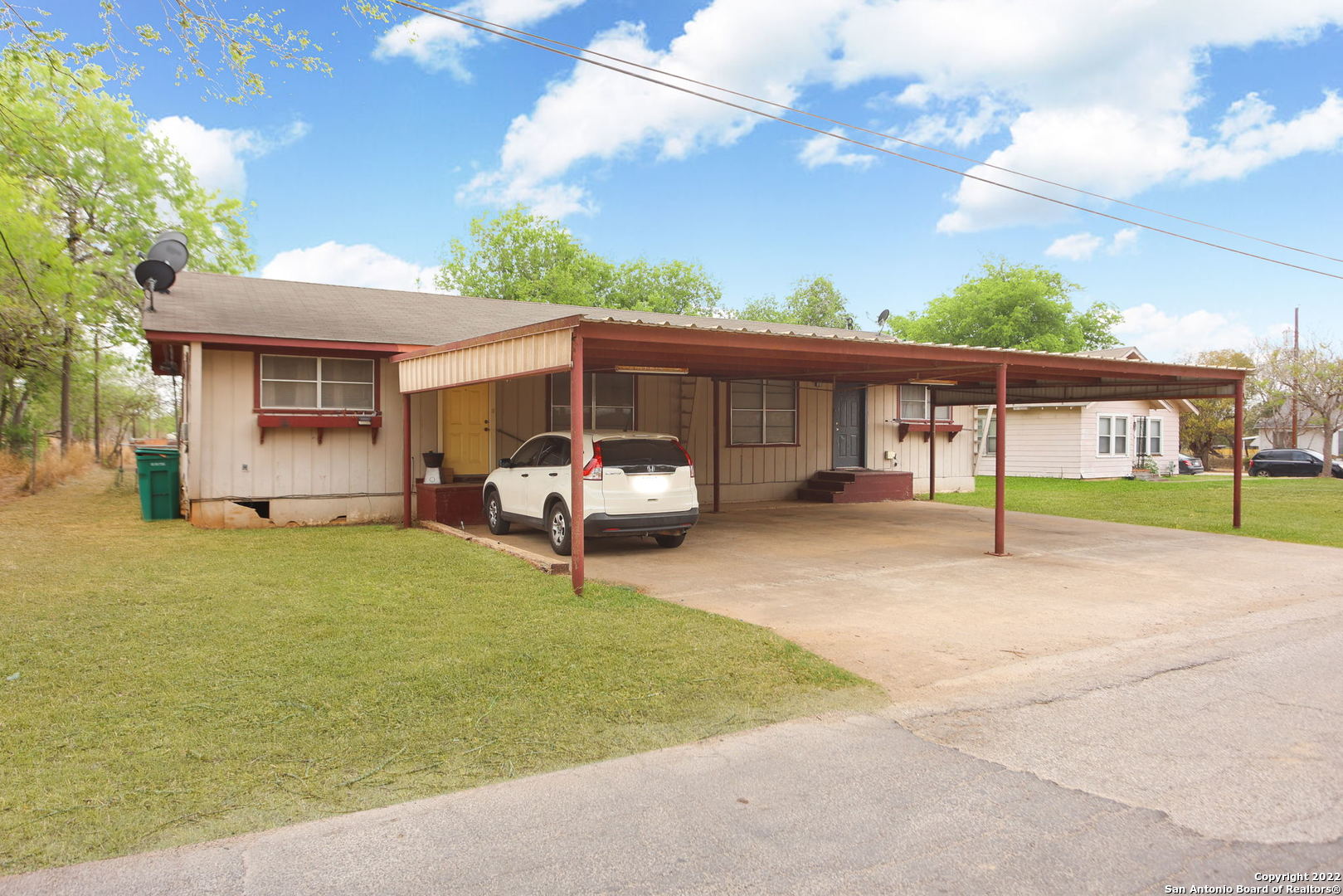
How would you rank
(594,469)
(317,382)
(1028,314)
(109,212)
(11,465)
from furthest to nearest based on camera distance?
(1028,314)
(109,212)
(11,465)
(317,382)
(594,469)

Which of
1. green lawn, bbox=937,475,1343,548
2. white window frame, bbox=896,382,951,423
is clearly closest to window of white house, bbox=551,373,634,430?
white window frame, bbox=896,382,951,423

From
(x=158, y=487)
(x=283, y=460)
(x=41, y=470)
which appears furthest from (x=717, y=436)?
(x=41, y=470)

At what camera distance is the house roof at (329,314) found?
12.1 m

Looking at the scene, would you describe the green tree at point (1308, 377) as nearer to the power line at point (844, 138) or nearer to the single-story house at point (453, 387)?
the power line at point (844, 138)

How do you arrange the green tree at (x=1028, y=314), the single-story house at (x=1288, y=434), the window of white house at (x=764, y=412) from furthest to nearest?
1. the green tree at (x=1028, y=314)
2. the single-story house at (x=1288, y=434)
3. the window of white house at (x=764, y=412)

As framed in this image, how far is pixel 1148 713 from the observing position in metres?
4.56

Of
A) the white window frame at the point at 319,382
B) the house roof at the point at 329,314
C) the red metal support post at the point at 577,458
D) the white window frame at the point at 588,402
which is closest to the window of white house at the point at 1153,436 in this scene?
the house roof at the point at 329,314

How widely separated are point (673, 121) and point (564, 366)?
30747mm

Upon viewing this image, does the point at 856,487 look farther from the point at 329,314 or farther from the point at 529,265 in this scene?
the point at 529,265

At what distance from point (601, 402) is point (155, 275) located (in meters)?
7.34

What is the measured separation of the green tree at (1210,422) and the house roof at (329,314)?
32.9 m

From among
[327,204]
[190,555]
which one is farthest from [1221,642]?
[327,204]

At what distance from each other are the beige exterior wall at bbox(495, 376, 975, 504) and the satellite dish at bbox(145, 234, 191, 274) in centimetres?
576

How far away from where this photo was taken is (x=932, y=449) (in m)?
18.5
